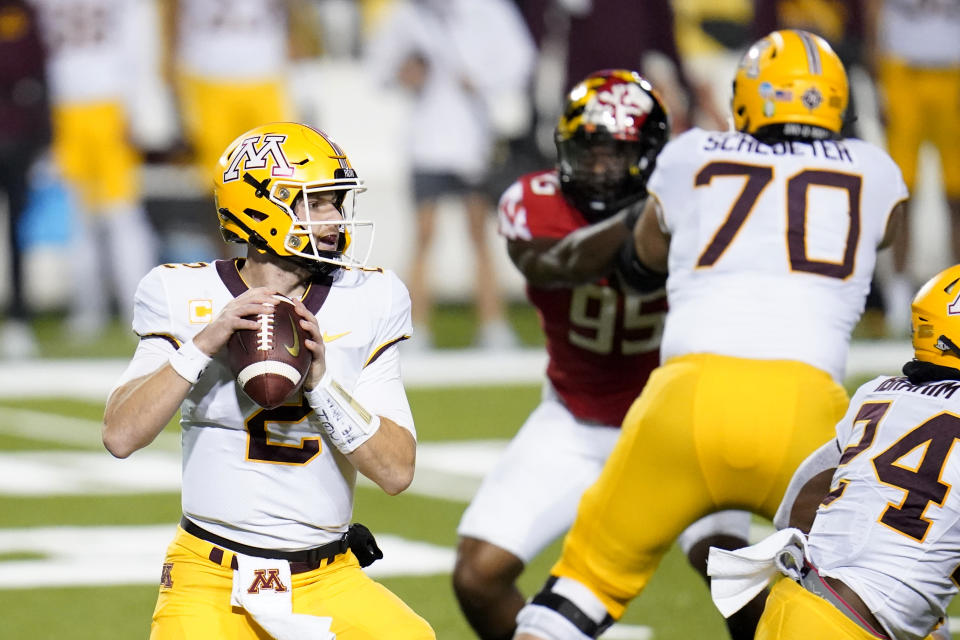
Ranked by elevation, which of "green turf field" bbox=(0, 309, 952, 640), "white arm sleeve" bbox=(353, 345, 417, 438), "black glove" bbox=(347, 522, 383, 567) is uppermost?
"white arm sleeve" bbox=(353, 345, 417, 438)

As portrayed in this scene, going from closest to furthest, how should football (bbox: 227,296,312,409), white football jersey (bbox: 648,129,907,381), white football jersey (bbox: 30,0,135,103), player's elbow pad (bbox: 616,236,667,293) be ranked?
→ football (bbox: 227,296,312,409), white football jersey (bbox: 648,129,907,381), player's elbow pad (bbox: 616,236,667,293), white football jersey (bbox: 30,0,135,103)

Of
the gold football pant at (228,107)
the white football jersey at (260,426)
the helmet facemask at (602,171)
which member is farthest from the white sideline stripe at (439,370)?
the white football jersey at (260,426)

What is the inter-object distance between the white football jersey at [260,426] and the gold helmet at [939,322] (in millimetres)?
1109

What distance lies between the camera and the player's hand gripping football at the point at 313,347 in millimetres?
3178

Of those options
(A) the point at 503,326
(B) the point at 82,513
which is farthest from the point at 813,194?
(A) the point at 503,326

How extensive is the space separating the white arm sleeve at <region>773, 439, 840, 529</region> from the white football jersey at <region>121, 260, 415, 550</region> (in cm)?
89

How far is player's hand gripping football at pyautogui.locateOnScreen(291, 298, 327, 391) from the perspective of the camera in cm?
318

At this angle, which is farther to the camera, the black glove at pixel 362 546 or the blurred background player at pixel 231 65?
the blurred background player at pixel 231 65

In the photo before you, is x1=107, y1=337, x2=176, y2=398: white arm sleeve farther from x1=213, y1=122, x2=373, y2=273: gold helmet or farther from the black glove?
the black glove

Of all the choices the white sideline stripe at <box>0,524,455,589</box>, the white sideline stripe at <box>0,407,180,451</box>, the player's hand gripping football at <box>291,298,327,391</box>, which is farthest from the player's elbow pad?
the white sideline stripe at <box>0,407,180,451</box>

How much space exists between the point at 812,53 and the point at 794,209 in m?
0.51

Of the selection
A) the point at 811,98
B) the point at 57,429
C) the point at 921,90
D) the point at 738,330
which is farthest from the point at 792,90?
the point at 921,90

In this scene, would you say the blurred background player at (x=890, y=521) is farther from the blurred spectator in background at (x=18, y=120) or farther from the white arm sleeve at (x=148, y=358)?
the blurred spectator in background at (x=18, y=120)

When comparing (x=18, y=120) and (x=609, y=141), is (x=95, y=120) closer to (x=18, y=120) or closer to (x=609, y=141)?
(x=18, y=120)
